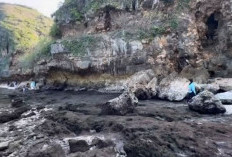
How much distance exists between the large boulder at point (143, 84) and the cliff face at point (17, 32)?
2576 cm

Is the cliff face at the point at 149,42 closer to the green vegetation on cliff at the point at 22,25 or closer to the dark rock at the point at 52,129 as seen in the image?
the dark rock at the point at 52,129

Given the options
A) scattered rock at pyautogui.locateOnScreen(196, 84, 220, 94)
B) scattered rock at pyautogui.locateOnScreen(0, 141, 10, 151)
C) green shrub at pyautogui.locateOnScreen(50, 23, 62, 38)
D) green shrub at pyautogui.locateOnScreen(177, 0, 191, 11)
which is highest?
green shrub at pyautogui.locateOnScreen(177, 0, 191, 11)

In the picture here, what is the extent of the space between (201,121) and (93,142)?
4531 mm

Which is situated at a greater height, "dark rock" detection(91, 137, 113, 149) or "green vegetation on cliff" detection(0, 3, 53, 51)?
"green vegetation on cliff" detection(0, 3, 53, 51)

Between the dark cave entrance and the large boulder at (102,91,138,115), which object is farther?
the dark cave entrance

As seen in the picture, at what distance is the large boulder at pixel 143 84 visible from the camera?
62.2 ft

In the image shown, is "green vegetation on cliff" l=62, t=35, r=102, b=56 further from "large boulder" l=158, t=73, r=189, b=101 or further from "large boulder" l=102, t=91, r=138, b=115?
"large boulder" l=102, t=91, r=138, b=115

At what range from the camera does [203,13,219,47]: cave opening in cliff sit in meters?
22.6

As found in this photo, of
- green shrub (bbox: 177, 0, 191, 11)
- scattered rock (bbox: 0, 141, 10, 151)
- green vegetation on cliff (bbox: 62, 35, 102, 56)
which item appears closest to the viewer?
scattered rock (bbox: 0, 141, 10, 151)

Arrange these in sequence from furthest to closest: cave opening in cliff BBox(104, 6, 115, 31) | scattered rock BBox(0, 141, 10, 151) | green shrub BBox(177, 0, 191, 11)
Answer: cave opening in cliff BBox(104, 6, 115, 31) → green shrub BBox(177, 0, 191, 11) → scattered rock BBox(0, 141, 10, 151)

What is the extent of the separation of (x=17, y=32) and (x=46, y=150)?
50.5 meters

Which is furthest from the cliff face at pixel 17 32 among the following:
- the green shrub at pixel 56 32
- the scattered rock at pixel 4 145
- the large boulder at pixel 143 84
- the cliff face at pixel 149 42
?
the scattered rock at pixel 4 145

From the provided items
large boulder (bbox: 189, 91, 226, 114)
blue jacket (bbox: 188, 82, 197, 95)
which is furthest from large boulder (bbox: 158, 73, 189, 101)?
large boulder (bbox: 189, 91, 226, 114)

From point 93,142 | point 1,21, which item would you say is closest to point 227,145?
point 93,142
